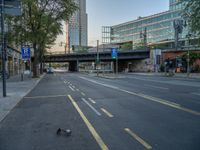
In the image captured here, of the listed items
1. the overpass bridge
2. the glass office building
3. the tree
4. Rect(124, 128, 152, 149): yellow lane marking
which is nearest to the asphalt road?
Rect(124, 128, 152, 149): yellow lane marking

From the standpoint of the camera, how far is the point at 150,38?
134375mm

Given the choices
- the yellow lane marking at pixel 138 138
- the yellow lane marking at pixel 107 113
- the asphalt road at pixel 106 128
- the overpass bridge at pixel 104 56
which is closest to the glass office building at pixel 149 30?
the overpass bridge at pixel 104 56

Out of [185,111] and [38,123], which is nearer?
[38,123]

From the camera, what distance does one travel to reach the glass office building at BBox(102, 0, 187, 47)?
114938 millimetres

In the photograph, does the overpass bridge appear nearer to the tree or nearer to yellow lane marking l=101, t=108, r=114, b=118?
the tree

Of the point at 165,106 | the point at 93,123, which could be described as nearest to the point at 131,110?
the point at 165,106

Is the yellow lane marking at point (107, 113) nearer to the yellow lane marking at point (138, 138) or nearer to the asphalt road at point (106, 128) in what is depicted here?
the asphalt road at point (106, 128)

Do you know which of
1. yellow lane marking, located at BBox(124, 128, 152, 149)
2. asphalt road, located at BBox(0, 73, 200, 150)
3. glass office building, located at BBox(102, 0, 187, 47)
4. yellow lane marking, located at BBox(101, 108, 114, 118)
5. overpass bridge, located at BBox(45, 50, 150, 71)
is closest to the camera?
yellow lane marking, located at BBox(124, 128, 152, 149)

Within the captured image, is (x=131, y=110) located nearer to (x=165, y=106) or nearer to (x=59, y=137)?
(x=165, y=106)

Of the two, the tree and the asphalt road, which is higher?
the tree

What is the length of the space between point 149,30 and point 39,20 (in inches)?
3932

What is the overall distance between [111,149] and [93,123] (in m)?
2.71

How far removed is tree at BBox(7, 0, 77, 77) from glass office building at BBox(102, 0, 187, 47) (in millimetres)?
67345

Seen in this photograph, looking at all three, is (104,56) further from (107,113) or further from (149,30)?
(107,113)
